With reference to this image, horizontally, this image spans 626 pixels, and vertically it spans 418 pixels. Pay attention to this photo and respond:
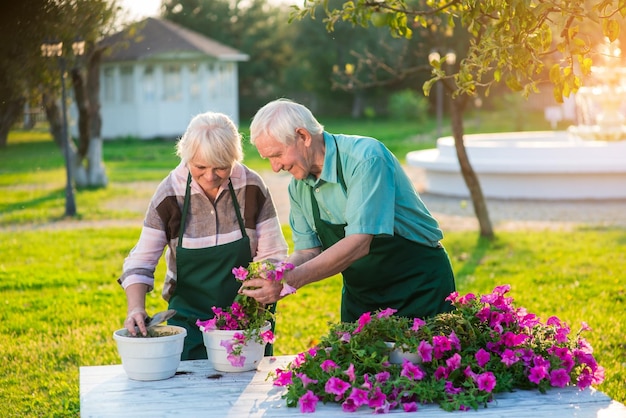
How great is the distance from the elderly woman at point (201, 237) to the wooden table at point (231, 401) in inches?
20.8

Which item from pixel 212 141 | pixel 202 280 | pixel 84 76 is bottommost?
pixel 202 280

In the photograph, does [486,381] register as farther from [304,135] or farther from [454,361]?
[304,135]

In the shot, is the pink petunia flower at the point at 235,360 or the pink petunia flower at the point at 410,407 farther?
the pink petunia flower at the point at 235,360

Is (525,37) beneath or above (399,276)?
above

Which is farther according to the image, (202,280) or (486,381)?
(202,280)

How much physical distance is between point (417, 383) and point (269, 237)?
1.19 meters

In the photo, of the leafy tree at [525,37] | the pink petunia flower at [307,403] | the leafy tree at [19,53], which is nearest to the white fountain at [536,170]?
the leafy tree at [19,53]

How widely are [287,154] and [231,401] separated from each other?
843 mm

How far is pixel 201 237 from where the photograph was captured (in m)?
3.66

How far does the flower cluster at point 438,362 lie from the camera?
2.70 metres

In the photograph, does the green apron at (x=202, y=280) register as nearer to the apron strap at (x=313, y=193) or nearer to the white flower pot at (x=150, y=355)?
the apron strap at (x=313, y=193)

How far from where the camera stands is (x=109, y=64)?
30203 millimetres

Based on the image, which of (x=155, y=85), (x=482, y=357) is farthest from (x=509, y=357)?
(x=155, y=85)

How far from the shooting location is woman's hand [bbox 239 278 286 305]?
2916 mm
